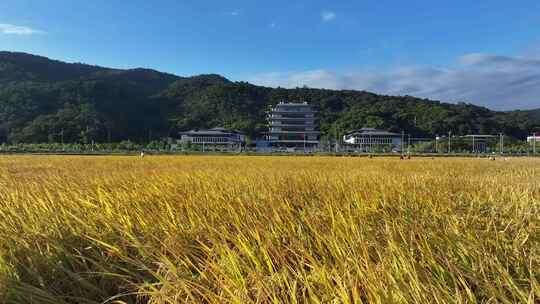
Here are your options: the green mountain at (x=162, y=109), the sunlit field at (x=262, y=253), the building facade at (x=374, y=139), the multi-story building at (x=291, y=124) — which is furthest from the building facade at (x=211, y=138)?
the sunlit field at (x=262, y=253)

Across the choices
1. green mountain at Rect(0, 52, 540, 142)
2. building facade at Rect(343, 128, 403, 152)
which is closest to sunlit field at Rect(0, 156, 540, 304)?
building facade at Rect(343, 128, 403, 152)

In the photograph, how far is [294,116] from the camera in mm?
90750

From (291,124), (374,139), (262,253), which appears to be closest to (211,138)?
(291,124)

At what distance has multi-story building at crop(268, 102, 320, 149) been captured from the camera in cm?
8981

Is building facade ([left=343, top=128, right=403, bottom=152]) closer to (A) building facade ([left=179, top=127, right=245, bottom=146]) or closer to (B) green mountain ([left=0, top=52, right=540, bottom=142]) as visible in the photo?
(B) green mountain ([left=0, top=52, right=540, bottom=142])

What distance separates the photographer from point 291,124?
91.1 m

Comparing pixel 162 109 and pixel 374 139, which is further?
pixel 162 109

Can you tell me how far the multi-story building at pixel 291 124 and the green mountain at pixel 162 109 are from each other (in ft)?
A: 27.2

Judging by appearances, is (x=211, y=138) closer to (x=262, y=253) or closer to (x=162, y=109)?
(x=162, y=109)

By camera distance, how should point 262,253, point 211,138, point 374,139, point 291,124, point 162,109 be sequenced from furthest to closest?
point 162,109 → point 291,124 → point 374,139 → point 211,138 → point 262,253

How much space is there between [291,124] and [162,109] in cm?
4200

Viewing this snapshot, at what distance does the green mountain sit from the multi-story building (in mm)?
8296

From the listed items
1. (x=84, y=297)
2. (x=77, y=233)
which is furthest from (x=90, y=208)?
(x=84, y=297)

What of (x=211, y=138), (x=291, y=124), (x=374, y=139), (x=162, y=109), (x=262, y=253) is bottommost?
(x=262, y=253)
